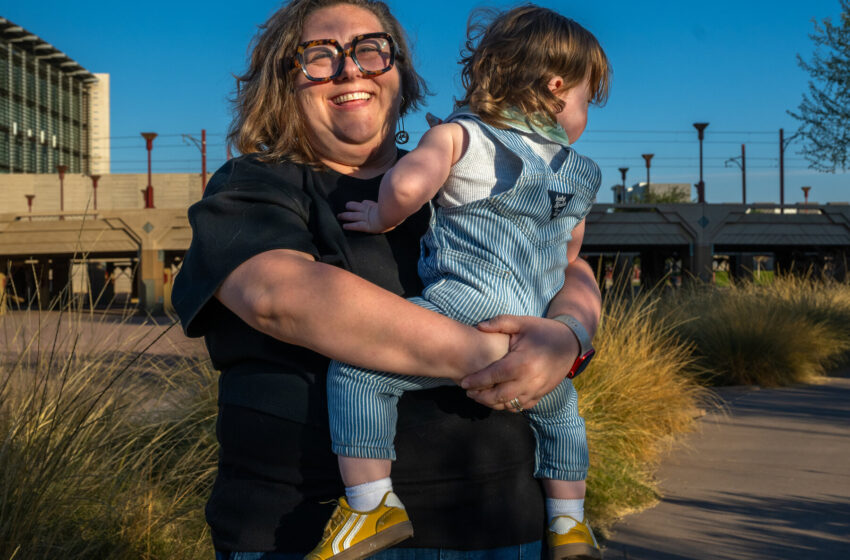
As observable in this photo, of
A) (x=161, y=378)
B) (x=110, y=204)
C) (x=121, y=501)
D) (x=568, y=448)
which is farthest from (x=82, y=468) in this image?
(x=110, y=204)

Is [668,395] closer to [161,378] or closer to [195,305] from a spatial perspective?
[161,378]

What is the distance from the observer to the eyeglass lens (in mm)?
2125

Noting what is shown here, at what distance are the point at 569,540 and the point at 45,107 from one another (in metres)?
74.9

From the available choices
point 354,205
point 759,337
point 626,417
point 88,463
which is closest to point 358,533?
point 354,205

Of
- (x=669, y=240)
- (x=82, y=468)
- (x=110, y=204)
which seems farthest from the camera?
(x=110, y=204)

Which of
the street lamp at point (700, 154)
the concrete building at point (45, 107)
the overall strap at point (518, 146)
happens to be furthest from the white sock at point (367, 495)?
the concrete building at point (45, 107)

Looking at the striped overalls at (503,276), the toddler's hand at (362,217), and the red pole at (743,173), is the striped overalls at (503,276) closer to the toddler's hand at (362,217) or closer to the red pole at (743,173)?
the toddler's hand at (362,217)

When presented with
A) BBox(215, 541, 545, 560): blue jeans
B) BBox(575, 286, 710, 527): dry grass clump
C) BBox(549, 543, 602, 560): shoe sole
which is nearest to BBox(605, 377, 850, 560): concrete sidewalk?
BBox(575, 286, 710, 527): dry grass clump

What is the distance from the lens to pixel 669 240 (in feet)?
83.9

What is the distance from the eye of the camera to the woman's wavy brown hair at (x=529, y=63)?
2090mm

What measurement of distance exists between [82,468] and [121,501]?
0.29 m

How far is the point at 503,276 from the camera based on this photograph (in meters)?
1.88

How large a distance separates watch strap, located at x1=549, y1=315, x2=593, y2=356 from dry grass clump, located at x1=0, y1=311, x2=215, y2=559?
4.86 feet

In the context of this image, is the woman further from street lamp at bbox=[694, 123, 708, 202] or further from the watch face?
street lamp at bbox=[694, 123, 708, 202]
